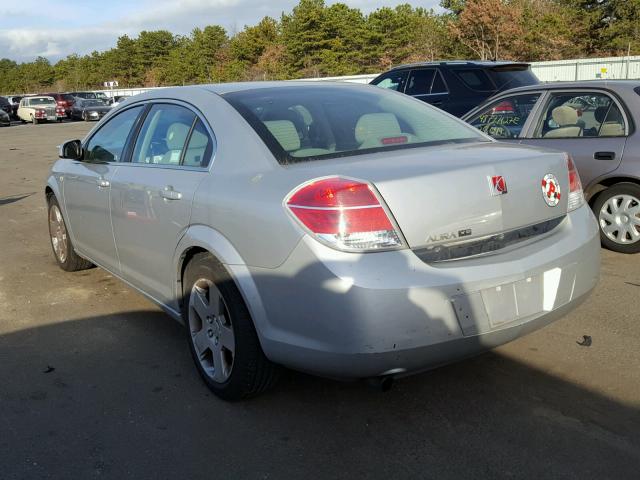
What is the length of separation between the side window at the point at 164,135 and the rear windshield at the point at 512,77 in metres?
6.77

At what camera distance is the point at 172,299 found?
3.82m

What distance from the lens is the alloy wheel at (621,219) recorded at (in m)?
5.81

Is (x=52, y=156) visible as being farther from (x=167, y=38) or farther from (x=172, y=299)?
(x=167, y=38)

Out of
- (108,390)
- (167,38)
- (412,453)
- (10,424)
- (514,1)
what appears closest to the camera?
(412,453)

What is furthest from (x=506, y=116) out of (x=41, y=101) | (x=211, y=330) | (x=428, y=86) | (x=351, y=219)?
(x=41, y=101)

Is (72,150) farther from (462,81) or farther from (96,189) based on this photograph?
(462,81)

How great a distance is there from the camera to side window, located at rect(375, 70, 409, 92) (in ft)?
36.0

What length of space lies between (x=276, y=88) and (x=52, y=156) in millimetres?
16157

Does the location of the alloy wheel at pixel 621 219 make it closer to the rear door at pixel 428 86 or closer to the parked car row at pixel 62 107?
the rear door at pixel 428 86

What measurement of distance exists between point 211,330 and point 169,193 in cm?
80

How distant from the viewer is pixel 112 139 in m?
4.79

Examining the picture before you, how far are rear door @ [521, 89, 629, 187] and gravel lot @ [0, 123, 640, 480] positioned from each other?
179 cm

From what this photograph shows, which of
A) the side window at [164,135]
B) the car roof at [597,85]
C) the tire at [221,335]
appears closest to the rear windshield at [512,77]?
the car roof at [597,85]

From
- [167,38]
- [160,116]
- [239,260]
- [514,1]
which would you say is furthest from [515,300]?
[167,38]
